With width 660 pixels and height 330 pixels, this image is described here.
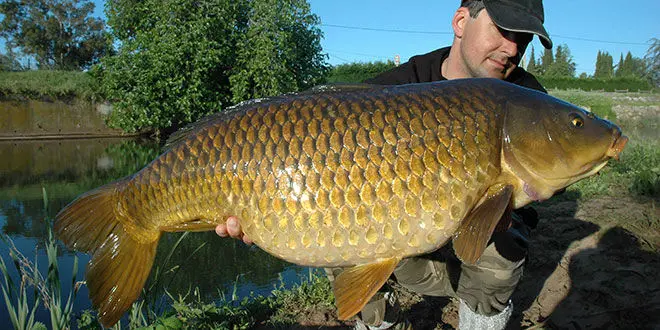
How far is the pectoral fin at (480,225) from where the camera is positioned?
1202 mm

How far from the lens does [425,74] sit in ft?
6.95

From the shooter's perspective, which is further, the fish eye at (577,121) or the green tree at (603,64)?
the green tree at (603,64)

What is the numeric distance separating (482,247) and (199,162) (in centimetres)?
81

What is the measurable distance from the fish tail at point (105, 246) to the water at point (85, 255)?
0.49m

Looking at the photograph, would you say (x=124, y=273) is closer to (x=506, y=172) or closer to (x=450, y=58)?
(x=506, y=172)

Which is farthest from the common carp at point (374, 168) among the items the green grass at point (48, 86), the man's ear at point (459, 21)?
the green grass at point (48, 86)

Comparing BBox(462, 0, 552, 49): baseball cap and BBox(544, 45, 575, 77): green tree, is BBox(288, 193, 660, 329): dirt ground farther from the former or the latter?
BBox(544, 45, 575, 77): green tree

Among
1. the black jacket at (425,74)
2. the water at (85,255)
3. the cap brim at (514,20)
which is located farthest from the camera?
the water at (85,255)

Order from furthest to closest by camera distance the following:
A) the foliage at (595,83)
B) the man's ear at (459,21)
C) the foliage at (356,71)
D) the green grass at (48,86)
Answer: the foliage at (595,83), the foliage at (356,71), the green grass at (48,86), the man's ear at (459,21)

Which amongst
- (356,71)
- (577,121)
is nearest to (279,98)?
(577,121)

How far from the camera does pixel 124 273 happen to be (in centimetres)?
146

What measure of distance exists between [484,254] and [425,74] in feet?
2.75

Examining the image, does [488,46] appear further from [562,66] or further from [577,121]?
[562,66]

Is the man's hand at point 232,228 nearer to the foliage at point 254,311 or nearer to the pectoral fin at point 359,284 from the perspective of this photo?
the pectoral fin at point 359,284
